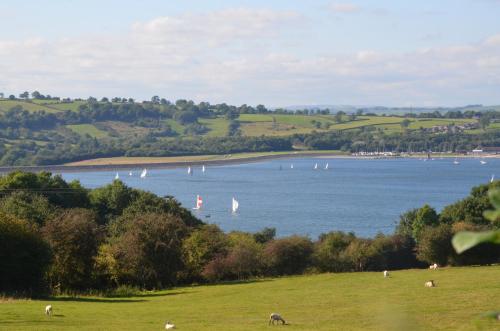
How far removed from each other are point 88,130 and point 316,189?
85070mm

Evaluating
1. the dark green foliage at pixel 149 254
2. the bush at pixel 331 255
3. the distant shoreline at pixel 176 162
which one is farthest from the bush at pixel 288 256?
the distant shoreline at pixel 176 162

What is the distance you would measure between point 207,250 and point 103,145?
132 m

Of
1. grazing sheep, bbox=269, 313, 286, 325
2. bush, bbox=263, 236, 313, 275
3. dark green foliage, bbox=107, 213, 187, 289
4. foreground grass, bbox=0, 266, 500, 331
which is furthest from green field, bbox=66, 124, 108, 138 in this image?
grazing sheep, bbox=269, 313, 286, 325

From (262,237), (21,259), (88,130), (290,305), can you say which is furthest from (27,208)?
(88,130)

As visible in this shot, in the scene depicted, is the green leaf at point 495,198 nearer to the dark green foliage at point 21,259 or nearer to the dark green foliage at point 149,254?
the dark green foliage at point 21,259

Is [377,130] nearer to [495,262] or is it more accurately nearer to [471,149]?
[471,149]

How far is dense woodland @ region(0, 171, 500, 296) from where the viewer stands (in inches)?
1248

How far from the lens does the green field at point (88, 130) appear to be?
186125 millimetres

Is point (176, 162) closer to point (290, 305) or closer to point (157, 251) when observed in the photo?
point (157, 251)

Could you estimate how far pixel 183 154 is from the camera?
165 meters

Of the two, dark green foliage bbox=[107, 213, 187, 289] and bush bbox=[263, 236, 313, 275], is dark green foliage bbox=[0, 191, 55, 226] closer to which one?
dark green foliage bbox=[107, 213, 187, 289]

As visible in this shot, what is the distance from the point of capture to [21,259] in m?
31.0

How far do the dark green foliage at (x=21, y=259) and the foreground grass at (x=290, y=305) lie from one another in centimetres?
249

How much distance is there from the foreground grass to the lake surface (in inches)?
1365
